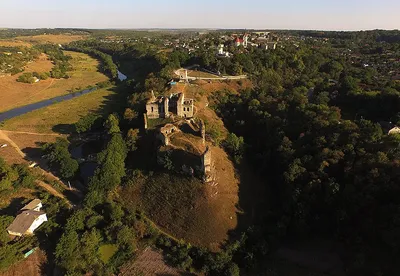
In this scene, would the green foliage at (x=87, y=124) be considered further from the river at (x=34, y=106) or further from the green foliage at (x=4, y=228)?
the river at (x=34, y=106)

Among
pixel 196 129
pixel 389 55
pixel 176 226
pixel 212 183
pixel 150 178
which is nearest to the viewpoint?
pixel 176 226

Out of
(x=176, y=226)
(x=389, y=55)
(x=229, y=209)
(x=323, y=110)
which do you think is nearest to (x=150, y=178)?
(x=176, y=226)

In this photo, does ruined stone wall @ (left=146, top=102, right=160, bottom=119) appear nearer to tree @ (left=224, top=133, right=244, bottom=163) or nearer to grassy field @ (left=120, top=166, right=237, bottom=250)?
tree @ (left=224, top=133, right=244, bottom=163)

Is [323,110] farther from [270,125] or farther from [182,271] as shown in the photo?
[182,271]

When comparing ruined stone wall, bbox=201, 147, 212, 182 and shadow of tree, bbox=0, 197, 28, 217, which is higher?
ruined stone wall, bbox=201, 147, 212, 182

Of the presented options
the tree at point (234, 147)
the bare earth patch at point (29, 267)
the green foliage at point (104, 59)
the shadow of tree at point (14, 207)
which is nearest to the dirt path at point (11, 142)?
the shadow of tree at point (14, 207)

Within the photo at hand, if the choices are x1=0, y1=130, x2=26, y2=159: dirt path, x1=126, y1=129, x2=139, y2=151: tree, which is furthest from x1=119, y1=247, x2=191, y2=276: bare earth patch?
x1=0, y1=130, x2=26, y2=159: dirt path
